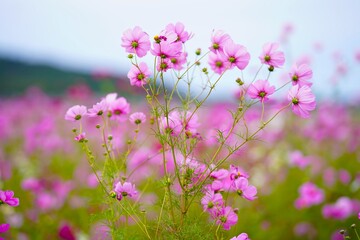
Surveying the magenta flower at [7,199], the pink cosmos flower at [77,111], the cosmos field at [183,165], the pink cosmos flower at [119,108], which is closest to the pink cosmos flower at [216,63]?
the cosmos field at [183,165]

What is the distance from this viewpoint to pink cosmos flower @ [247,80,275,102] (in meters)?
1.38

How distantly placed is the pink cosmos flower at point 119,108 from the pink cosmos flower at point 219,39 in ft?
1.40

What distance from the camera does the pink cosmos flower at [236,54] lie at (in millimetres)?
1356

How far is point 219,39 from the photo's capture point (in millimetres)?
1402

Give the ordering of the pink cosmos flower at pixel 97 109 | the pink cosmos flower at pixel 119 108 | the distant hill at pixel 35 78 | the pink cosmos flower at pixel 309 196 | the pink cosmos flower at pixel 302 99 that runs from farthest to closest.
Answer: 1. the distant hill at pixel 35 78
2. the pink cosmos flower at pixel 309 196
3. the pink cosmos flower at pixel 119 108
4. the pink cosmos flower at pixel 97 109
5. the pink cosmos flower at pixel 302 99

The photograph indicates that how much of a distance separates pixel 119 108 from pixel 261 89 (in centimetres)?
56

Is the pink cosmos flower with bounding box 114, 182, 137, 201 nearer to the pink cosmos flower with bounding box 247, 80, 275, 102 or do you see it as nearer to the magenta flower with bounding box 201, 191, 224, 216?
the magenta flower with bounding box 201, 191, 224, 216

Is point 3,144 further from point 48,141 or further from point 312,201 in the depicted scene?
point 312,201

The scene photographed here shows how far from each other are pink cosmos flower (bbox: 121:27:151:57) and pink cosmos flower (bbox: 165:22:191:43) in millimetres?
79

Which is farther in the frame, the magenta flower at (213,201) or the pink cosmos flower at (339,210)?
the pink cosmos flower at (339,210)

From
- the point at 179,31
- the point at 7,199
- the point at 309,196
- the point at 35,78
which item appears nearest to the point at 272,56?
the point at 179,31

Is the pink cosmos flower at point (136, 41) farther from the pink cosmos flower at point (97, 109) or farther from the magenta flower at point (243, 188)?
the magenta flower at point (243, 188)

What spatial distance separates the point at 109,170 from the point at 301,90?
0.73 meters

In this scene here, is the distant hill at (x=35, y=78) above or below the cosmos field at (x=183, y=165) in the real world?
above
